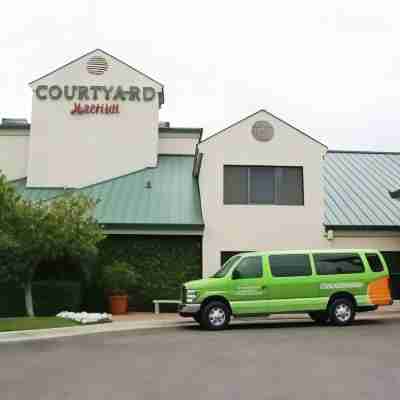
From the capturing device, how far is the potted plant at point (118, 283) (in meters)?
18.8

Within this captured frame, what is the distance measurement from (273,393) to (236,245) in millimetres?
13569

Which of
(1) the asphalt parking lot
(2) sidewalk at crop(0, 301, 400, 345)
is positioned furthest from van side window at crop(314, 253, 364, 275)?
(2) sidewalk at crop(0, 301, 400, 345)

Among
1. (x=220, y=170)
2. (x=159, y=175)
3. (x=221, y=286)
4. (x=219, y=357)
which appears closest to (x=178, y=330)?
(x=221, y=286)

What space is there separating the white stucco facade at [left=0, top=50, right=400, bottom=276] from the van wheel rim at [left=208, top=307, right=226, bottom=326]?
5.54m

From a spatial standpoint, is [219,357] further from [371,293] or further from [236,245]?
[236,245]

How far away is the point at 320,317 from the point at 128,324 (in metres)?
5.73

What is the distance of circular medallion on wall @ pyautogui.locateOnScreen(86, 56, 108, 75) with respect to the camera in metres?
26.1

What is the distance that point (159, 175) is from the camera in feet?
80.3

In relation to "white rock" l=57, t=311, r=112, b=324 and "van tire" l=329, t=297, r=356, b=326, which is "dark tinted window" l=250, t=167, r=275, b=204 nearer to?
"van tire" l=329, t=297, r=356, b=326

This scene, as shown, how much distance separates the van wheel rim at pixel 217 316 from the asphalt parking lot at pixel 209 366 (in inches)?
25.3

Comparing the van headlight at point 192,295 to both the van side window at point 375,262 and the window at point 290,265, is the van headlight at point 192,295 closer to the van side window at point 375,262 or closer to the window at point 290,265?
the window at point 290,265

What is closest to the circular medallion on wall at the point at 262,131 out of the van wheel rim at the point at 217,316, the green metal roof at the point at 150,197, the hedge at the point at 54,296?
the green metal roof at the point at 150,197

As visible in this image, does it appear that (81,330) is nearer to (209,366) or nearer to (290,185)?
(209,366)

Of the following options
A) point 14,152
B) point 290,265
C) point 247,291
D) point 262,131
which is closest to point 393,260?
point 262,131
